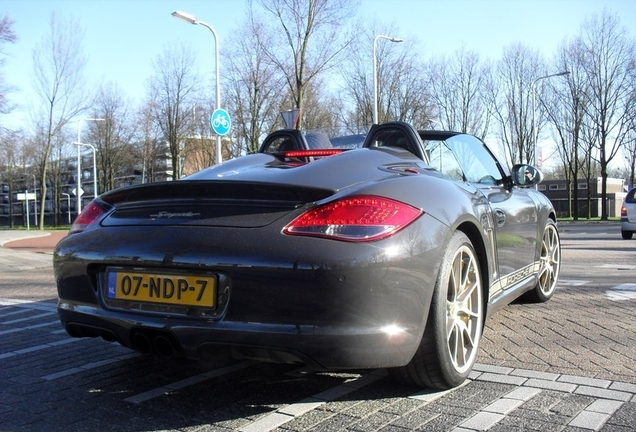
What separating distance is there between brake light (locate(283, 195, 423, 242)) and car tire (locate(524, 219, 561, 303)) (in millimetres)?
2733

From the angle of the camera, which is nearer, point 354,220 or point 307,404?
point 354,220

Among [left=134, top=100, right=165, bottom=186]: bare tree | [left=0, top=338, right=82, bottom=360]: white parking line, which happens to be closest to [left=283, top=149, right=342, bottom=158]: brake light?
[left=0, top=338, right=82, bottom=360]: white parking line

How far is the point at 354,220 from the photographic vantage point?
2.45 m

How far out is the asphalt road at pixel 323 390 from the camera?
8.21 ft

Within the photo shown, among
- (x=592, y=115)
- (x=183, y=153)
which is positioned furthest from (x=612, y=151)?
(x=183, y=153)

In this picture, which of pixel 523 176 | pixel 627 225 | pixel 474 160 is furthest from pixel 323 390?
pixel 627 225

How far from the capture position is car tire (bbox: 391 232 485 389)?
8.79ft

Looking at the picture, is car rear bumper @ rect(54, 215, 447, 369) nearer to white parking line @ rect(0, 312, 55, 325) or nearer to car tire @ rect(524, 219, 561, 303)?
car tire @ rect(524, 219, 561, 303)

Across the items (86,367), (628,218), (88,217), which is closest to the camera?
(88,217)

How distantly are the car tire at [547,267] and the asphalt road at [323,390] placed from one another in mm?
546

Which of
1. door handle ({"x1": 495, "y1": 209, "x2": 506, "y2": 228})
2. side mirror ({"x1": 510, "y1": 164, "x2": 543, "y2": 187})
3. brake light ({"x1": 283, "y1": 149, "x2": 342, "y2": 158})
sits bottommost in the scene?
door handle ({"x1": 495, "y1": 209, "x2": 506, "y2": 228})

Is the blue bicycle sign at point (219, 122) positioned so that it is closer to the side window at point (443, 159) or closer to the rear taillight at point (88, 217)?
the side window at point (443, 159)

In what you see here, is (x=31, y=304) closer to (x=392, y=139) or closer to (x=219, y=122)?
(x=392, y=139)

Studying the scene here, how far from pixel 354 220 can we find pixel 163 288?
880 millimetres
